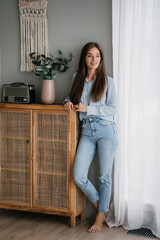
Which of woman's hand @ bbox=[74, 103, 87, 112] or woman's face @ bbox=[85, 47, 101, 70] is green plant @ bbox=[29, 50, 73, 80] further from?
woman's hand @ bbox=[74, 103, 87, 112]

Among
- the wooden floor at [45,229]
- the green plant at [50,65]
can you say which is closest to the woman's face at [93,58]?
the green plant at [50,65]

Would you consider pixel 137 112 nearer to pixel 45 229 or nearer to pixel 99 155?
pixel 99 155

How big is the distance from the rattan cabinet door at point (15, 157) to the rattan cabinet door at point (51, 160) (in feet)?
0.30

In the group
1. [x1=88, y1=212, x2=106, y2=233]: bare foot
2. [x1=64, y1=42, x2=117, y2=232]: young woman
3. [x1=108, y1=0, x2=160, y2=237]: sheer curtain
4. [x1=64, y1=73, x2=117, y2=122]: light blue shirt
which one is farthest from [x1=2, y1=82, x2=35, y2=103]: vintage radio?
[x1=88, y1=212, x2=106, y2=233]: bare foot

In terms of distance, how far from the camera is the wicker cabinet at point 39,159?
10.9ft

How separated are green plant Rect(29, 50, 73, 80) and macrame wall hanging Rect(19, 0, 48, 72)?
10 cm

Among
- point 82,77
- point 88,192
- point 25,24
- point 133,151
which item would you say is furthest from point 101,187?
point 25,24

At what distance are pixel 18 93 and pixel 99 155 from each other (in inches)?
40.0

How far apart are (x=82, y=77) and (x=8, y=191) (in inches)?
53.8

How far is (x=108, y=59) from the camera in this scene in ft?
11.3

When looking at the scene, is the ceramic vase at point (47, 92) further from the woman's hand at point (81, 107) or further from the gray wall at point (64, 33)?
the woman's hand at point (81, 107)

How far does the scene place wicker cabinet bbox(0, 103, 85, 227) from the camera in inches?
131

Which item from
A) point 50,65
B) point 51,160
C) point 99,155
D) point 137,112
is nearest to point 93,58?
point 50,65

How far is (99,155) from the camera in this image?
3.30 m
